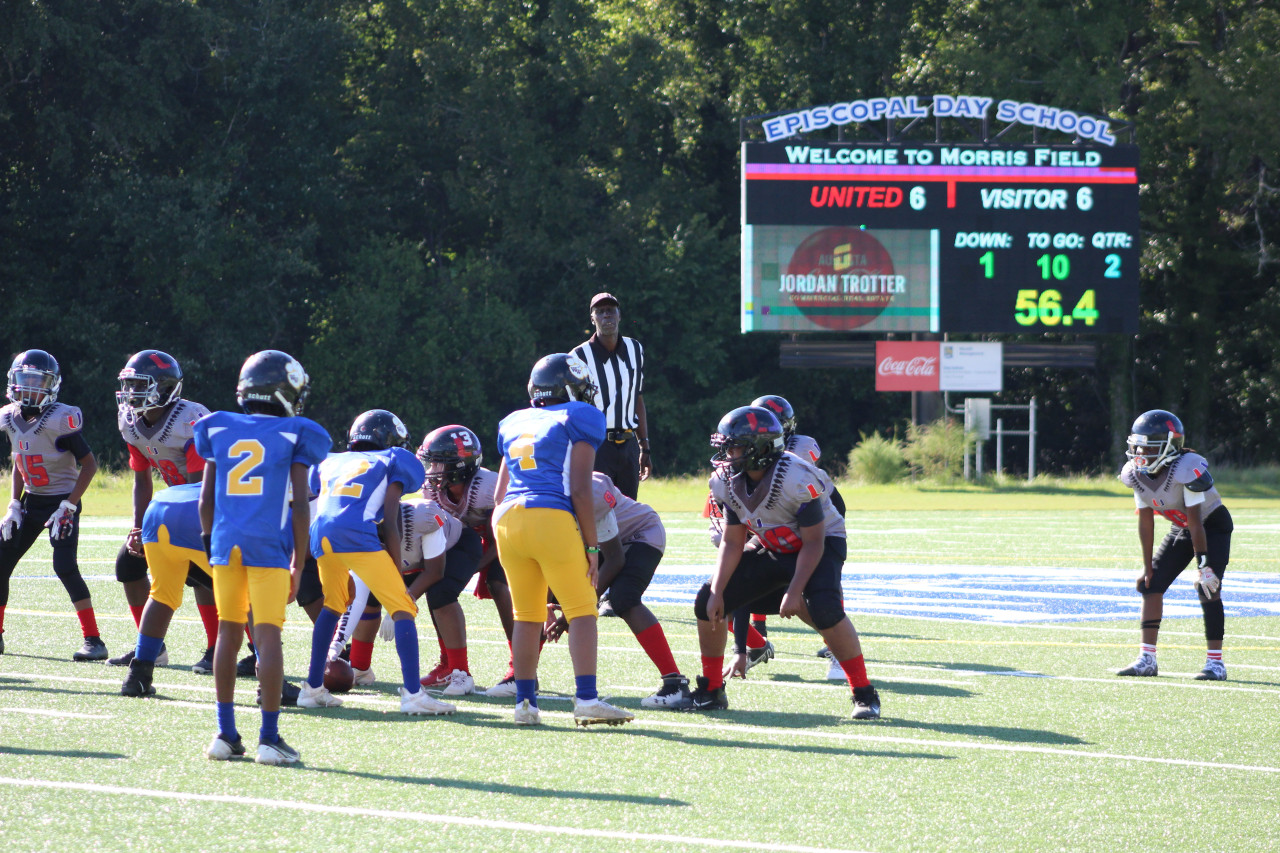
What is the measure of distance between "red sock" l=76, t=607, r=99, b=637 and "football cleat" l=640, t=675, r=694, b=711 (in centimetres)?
347

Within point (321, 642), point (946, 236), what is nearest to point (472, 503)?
point (321, 642)

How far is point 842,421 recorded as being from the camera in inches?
1802

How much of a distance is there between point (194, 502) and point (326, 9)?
1505 inches

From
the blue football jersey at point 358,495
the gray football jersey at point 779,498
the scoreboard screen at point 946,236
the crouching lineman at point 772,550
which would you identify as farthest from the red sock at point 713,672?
the scoreboard screen at point 946,236

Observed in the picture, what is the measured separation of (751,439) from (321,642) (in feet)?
7.49

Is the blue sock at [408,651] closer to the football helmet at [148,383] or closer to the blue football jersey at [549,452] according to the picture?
the blue football jersey at [549,452]

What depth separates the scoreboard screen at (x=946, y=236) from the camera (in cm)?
2864

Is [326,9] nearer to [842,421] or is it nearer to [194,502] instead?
[842,421]

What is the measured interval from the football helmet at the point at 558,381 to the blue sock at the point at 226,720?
1977mm

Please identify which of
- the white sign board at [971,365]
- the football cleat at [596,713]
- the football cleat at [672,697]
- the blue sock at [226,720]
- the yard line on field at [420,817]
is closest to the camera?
the yard line on field at [420,817]

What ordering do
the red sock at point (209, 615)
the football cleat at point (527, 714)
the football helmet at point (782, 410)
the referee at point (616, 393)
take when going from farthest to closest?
the referee at point (616, 393) → the football helmet at point (782, 410) → the red sock at point (209, 615) → the football cleat at point (527, 714)

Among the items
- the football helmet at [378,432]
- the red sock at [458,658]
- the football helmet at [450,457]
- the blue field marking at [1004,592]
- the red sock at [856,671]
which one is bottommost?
the blue field marking at [1004,592]

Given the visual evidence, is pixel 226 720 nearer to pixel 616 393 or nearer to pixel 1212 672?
pixel 616 393

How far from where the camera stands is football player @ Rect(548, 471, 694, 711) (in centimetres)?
746
